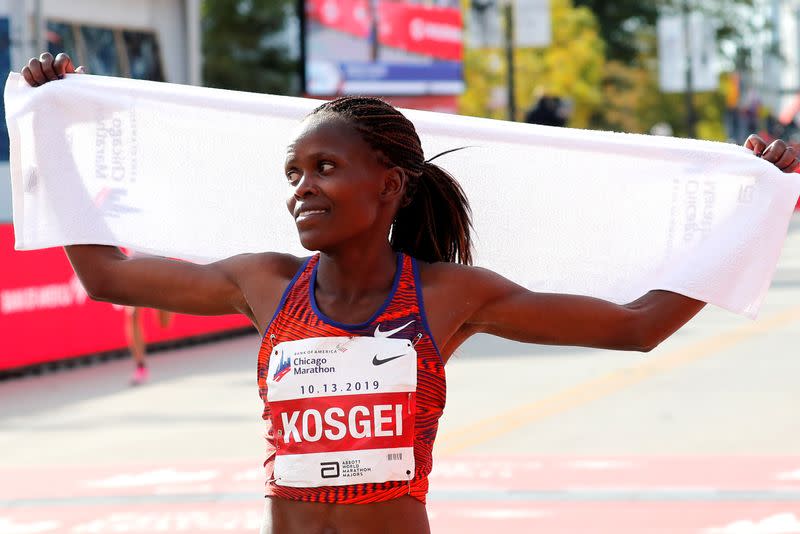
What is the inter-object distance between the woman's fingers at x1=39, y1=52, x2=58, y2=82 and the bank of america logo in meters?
1.23

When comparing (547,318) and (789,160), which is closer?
(547,318)

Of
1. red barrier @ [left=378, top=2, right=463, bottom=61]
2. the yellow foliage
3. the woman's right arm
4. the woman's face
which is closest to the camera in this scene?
the woman's face

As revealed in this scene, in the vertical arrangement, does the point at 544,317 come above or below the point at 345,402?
above

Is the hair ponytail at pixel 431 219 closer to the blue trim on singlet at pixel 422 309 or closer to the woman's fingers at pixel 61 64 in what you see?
the blue trim on singlet at pixel 422 309

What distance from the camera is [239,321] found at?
60.3ft

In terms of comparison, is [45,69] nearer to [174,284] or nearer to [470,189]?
[174,284]

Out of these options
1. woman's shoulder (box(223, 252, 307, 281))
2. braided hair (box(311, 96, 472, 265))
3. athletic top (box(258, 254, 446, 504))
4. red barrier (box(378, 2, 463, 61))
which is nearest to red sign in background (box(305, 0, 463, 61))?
red barrier (box(378, 2, 463, 61))

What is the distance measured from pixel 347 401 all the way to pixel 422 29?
108 feet

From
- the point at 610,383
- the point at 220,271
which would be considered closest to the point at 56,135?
the point at 220,271

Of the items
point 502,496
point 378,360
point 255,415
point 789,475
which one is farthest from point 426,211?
point 255,415

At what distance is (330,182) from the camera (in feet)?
11.8

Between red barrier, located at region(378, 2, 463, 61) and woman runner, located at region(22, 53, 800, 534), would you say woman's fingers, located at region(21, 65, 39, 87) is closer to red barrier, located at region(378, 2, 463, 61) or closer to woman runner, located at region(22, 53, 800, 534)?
woman runner, located at region(22, 53, 800, 534)

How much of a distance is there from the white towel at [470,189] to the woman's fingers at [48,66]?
0.06 m

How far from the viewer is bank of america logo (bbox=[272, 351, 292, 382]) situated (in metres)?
3.65
